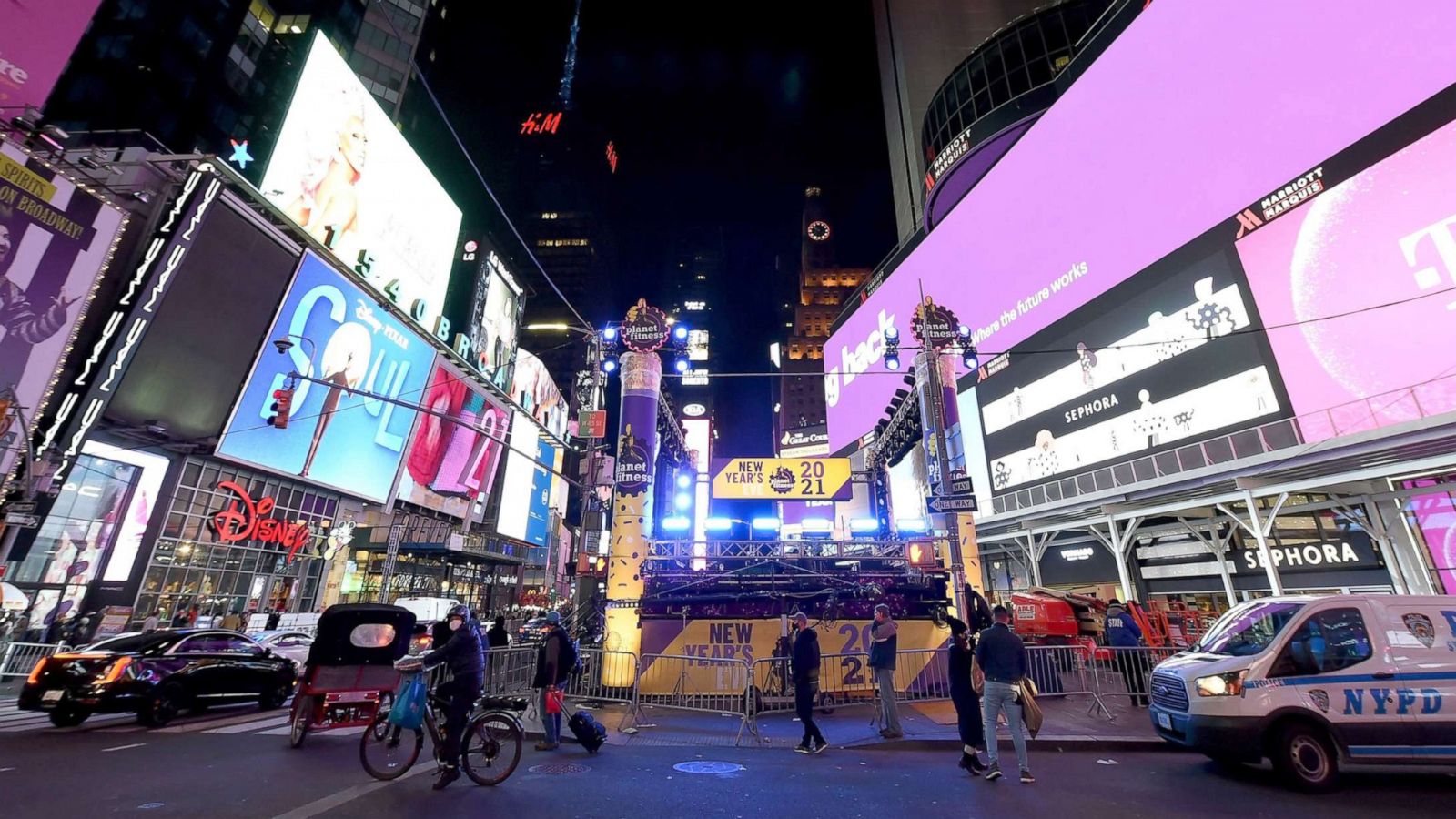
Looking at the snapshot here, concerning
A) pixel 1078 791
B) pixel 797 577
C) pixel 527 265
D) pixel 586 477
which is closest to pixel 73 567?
pixel 586 477

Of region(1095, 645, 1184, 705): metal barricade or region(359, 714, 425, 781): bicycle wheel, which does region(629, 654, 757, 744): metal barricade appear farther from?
region(1095, 645, 1184, 705): metal barricade

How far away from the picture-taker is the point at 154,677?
387 inches

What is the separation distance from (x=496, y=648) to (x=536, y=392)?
4181cm

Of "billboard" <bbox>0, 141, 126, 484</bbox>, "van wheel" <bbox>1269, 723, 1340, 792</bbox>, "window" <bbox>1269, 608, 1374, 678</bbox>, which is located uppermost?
"billboard" <bbox>0, 141, 126, 484</bbox>

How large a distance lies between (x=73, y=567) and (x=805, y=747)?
80.8 feet

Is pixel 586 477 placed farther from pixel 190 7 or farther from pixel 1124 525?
pixel 190 7

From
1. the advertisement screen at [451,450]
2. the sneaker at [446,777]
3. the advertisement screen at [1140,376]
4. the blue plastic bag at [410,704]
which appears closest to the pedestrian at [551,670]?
the blue plastic bag at [410,704]

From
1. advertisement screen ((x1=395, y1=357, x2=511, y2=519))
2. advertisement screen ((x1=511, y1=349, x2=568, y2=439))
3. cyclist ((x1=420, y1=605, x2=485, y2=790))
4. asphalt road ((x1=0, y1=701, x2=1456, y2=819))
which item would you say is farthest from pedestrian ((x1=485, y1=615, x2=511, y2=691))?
advertisement screen ((x1=511, y1=349, x2=568, y2=439))

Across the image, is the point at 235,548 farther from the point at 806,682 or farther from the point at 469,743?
the point at 806,682

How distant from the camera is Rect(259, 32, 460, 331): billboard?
21.5m

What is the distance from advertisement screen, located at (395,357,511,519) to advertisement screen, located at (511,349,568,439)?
4616 mm

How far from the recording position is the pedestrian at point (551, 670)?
8492 millimetres

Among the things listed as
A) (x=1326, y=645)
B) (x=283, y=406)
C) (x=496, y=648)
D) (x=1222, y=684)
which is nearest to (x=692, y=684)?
(x=496, y=648)

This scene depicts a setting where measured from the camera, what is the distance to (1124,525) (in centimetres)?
2744
